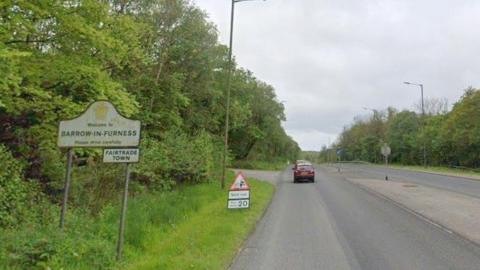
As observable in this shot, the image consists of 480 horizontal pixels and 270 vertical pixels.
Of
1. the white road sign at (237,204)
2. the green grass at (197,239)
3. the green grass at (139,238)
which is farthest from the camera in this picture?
the white road sign at (237,204)

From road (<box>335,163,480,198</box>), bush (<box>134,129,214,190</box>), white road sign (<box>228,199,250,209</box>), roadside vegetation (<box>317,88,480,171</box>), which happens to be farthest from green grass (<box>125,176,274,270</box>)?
roadside vegetation (<box>317,88,480,171</box>)

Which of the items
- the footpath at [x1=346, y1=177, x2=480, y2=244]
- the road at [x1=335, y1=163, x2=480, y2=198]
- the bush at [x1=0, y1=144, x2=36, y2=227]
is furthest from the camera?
the road at [x1=335, y1=163, x2=480, y2=198]

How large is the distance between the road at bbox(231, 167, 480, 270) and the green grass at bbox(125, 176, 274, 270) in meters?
0.40

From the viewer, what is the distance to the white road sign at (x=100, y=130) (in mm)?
8359

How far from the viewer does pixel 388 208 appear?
1769 centimetres

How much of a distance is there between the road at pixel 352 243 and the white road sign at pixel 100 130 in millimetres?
3119

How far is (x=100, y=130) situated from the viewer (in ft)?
27.6

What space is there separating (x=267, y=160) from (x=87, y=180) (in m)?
69.1

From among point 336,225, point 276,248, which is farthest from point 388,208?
point 276,248

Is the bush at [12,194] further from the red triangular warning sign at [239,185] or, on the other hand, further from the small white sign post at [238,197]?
the red triangular warning sign at [239,185]

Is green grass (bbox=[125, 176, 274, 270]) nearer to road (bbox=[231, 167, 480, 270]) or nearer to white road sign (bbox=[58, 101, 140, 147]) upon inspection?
road (bbox=[231, 167, 480, 270])

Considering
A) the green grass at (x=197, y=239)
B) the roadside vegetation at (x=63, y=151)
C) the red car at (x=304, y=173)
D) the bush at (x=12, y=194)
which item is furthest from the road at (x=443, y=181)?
the bush at (x=12, y=194)

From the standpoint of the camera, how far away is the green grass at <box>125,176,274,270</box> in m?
7.90

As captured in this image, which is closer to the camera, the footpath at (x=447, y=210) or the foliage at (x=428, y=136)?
the footpath at (x=447, y=210)
